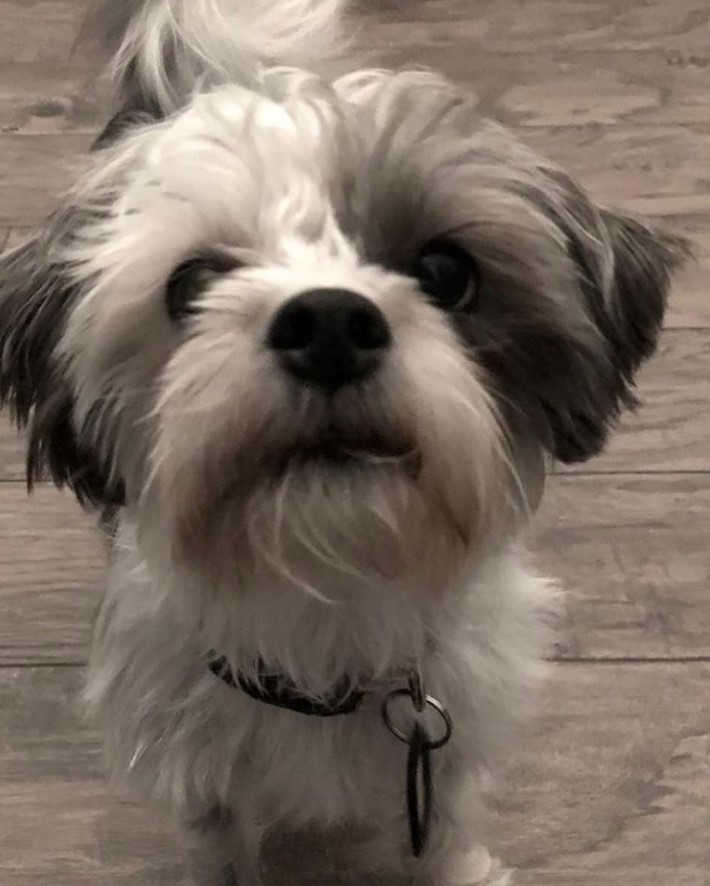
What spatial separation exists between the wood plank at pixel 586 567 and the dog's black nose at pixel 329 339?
0.70m

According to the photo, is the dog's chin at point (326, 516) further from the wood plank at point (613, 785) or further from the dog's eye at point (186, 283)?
the wood plank at point (613, 785)

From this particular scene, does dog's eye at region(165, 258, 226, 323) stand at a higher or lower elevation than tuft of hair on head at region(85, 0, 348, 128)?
higher

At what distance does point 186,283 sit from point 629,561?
74 cm

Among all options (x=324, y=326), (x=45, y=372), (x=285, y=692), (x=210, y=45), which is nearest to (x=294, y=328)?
(x=324, y=326)

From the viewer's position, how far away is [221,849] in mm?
1161

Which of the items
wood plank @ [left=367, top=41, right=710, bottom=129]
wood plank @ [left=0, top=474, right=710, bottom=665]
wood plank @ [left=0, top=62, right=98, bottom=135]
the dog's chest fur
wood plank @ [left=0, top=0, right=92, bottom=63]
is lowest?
wood plank @ [left=0, top=474, right=710, bottom=665]

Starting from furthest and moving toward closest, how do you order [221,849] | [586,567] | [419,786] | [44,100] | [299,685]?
[44,100] → [586,567] → [221,849] → [419,786] → [299,685]

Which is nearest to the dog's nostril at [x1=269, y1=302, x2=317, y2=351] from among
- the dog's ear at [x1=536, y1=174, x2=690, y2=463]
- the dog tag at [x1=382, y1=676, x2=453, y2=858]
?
the dog's ear at [x1=536, y1=174, x2=690, y2=463]

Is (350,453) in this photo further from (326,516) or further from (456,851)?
(456,851)

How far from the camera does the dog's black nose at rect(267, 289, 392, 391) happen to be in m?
0.70

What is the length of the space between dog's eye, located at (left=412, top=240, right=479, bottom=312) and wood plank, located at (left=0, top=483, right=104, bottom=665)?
642 mm

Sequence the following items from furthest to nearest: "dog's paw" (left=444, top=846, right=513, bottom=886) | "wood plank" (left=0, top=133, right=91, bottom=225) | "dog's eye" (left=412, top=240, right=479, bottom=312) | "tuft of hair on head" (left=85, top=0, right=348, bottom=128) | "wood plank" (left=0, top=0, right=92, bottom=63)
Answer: "wood plank" (left=0, top=0, right=92, bottom=63)
"wood plank" (left=0, top=133, right=91, bottom=225)
"dog's paw" (left=444, top=846, right=513, bottom=886)
"tuft of hair on head" (left=85, top=0, right=348, bottom=128)
"dog's eye" (left=412, top=240, right=479, bottom=312)

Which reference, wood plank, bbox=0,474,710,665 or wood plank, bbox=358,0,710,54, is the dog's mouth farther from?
wood plank, bbox=358,0,710,54

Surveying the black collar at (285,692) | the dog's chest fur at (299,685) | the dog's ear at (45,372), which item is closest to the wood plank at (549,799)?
the dog's chest fur at (299,685)
